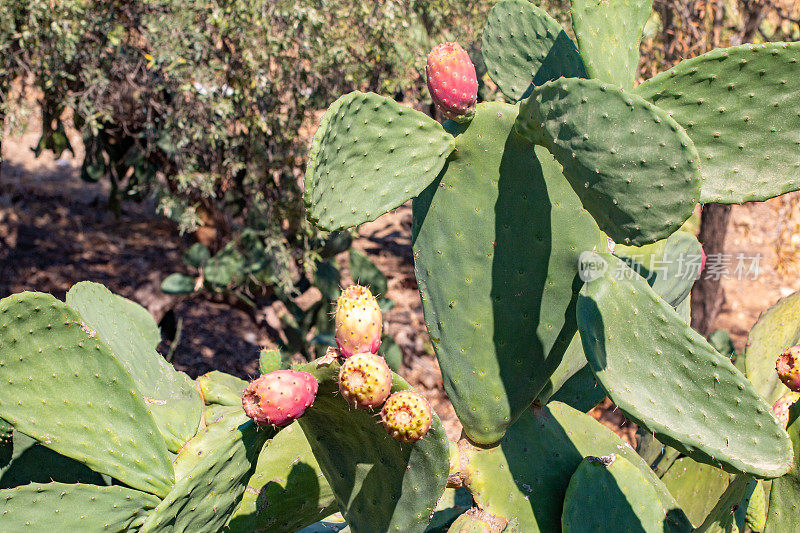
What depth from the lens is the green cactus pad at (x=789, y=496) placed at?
1.70 m

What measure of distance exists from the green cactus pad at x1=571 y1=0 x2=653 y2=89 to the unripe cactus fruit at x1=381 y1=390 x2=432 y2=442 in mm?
816

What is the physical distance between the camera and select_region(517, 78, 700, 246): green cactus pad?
53.0 inches

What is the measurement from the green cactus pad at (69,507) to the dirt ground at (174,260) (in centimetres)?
361

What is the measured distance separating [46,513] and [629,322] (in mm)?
1293

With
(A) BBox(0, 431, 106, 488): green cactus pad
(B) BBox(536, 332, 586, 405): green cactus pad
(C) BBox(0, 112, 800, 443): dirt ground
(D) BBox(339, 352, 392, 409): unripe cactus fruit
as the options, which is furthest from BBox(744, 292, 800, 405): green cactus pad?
(C) BBox(0, 112, 800, 443): dirt ground

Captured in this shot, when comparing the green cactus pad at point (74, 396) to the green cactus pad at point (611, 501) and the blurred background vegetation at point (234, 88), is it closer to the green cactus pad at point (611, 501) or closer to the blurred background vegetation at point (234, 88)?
the green cactus pad at point (611, 501)

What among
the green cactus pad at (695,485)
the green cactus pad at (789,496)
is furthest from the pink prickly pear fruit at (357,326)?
the green cactus pad at (695,485)

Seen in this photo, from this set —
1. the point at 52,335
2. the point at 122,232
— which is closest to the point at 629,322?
the point at 52,335

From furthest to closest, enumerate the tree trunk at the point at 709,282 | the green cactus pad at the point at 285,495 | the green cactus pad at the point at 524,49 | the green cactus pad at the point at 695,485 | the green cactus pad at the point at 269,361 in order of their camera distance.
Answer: the tree trunk at the point at 709,282 → the green cactus pad at the point at 695,485 → the green cactus pad at the point at 269,361 → the green cactus pad at the point at 285,495 → the green cactus pad at the point at 524,49

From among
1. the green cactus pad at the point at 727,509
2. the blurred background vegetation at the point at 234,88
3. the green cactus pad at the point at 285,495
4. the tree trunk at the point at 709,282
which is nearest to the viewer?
the green cactus pad at the point at 727,509

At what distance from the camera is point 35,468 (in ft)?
6.51

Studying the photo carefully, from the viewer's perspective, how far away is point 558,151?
4.86ft

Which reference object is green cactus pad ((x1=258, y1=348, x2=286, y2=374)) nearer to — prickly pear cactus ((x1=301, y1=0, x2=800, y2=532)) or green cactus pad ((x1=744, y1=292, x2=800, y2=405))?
prickly pear cactus ((x1=301, y1=0, x2=800, y2=532))

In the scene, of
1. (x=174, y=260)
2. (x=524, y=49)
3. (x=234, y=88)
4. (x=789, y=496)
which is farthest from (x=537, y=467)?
(x=174, y=260)
